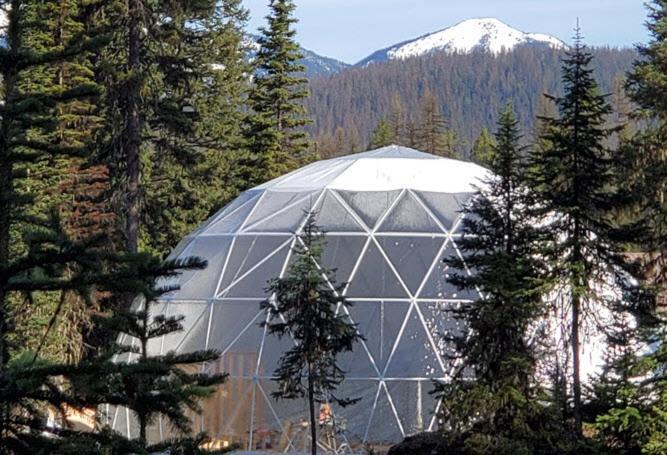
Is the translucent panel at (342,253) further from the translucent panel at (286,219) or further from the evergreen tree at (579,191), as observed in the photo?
the evergreen tree at (579,191)

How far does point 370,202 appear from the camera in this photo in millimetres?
21641

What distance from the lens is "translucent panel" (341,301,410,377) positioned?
19.1m

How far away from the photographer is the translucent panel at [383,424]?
1850 cm

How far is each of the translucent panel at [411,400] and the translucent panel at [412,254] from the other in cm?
202

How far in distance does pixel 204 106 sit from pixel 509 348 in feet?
109

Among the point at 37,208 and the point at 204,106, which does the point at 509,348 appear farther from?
the point at 204,106

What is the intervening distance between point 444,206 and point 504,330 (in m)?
8.17

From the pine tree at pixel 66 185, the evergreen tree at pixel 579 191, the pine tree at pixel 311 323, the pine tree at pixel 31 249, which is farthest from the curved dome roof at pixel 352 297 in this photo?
the pine tree at pixel 31 249

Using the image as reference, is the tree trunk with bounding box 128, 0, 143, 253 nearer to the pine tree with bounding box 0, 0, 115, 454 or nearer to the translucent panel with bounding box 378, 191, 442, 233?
the translucent panel with bounding box 378, 191, 442, 233

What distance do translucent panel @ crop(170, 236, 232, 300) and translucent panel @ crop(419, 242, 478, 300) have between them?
176 inches

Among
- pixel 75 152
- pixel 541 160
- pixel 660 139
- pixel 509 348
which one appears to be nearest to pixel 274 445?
pixel 509 348

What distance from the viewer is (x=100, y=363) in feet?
18.1

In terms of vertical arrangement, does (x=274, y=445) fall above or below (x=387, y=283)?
below

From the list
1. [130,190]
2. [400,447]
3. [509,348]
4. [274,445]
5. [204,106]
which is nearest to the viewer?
[509,348]
